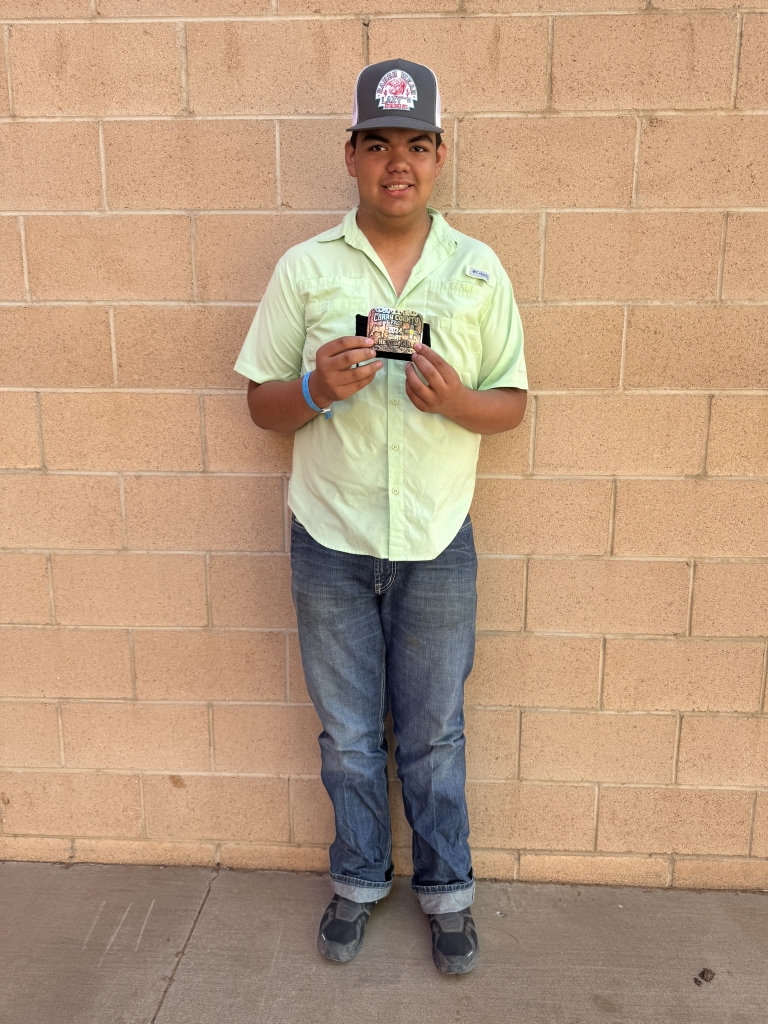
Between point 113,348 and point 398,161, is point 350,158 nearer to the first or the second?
point 398,161

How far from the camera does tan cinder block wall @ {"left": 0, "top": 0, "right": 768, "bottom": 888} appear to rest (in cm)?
234

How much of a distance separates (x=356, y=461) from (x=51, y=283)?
1.11 meters

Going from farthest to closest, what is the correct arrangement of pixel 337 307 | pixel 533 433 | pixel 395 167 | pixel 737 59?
pixel 533 433
pixel 737 59
pixel 337 307
pixel 395 167

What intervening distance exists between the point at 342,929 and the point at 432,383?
1549 mm

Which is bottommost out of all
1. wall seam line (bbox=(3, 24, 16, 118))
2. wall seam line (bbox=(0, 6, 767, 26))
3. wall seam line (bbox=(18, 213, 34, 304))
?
wall seam line (bbox=(18, 213, 34, 304))

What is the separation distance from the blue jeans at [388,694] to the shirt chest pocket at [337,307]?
542 millimetres

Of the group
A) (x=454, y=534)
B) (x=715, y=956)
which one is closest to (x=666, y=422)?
(x=454, y=534)

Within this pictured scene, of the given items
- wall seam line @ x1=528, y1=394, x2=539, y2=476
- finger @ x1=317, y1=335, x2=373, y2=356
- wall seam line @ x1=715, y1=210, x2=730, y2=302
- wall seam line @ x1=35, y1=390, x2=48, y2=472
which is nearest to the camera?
finger @ x1=317, y1=335, x2=373, y2=356

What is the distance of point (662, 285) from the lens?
241cm

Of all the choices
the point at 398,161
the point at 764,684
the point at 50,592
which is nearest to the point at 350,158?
the point at 398,161

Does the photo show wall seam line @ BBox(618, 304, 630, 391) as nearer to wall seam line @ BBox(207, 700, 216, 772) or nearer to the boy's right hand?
the boy's right hand

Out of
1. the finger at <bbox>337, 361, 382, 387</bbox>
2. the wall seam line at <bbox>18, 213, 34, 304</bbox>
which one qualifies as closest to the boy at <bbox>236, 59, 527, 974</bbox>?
the finger at <bbox>337, 361, 382, 387</bbox>

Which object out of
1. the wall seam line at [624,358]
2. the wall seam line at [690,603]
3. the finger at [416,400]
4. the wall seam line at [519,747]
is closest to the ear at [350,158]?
the finger at [416,400]

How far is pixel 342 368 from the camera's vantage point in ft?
6.44
